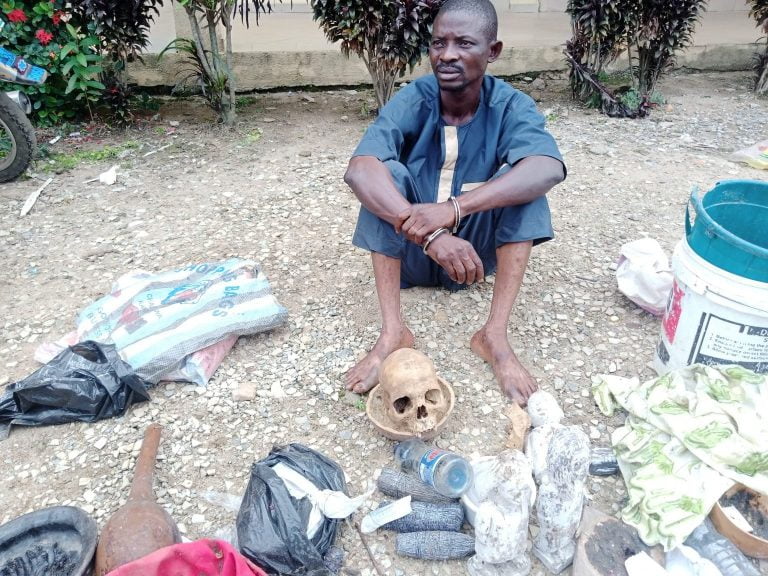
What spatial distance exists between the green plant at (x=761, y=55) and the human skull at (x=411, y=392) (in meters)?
5.76

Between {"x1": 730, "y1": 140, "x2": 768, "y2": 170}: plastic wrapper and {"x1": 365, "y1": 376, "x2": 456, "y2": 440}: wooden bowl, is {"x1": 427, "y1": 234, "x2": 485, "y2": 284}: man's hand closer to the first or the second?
{"x1": 365, "y1": 376, "x2": 456, "y2": 440}: wooden bowl

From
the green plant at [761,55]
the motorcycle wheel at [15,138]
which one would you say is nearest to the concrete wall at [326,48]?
the green plant at [761,55]

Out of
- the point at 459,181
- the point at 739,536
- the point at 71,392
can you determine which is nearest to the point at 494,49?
the point at 459,181

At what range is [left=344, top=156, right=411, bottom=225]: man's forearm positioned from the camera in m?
2.24

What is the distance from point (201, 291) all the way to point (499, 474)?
1.54 meters

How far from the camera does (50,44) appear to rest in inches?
179

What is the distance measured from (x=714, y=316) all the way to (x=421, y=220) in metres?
1.07

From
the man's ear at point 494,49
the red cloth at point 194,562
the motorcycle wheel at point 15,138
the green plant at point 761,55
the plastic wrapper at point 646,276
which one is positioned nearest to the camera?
the red cloth at point 194,562

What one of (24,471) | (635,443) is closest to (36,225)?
(24,471)

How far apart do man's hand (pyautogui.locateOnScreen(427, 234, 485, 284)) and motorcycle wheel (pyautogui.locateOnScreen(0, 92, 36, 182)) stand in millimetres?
3317

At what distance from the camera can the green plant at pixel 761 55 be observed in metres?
5.84

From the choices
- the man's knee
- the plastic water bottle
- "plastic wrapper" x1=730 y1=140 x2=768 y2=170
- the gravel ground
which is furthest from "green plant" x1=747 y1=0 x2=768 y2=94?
the plastic water bottle

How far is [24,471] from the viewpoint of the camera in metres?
2.11

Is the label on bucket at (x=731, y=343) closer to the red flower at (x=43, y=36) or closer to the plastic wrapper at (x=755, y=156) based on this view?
the plastic wrapper at (x=755, y=156)
